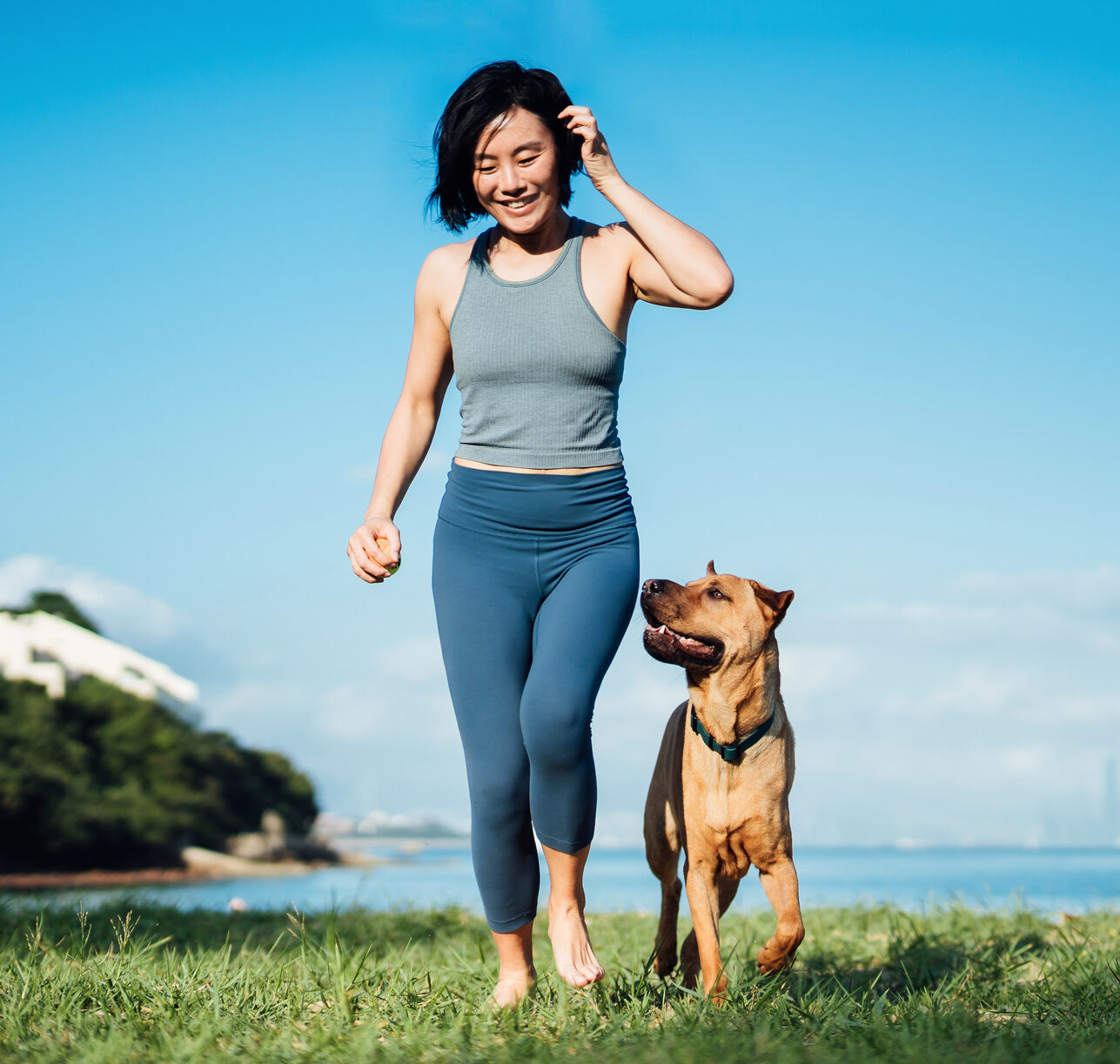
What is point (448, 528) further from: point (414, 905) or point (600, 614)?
point (414, 905)

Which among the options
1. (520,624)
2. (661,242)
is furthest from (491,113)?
(520,624)

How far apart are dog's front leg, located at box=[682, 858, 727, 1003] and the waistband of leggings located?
1.17 metres

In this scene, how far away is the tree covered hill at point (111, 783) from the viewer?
3612cm

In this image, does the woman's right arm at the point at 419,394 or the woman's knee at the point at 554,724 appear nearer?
the woman's knee at the point at 554,724

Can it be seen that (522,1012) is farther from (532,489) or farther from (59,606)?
(59,606)

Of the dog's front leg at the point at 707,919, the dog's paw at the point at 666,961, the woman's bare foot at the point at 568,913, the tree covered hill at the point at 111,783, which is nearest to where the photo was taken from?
the woman's bare foot at the point at 568,913

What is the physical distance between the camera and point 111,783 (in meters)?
42.4

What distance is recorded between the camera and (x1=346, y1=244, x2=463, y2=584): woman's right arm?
132 inches

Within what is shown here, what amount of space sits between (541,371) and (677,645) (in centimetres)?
103

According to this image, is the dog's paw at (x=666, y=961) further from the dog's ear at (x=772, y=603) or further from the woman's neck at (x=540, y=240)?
the woman's neck at (x=540, y=240)

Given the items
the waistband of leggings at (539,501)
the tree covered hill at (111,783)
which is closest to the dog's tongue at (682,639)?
the waistband of leggings at (539,501)

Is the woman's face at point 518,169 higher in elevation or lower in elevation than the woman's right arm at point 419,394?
higher

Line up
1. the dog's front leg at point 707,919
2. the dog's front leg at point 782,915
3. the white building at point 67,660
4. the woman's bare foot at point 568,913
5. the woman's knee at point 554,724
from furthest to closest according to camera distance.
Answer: the white building at point 67,660 → the dog's front leg at point 782,915 → the dog's front leg at point 707,919 → the woman's bare foot at point 568,913 → the woman's knee at point 554,724

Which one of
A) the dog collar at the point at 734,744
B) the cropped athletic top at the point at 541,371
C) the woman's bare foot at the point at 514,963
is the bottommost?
the woman's bare foot at the point at 514,963
